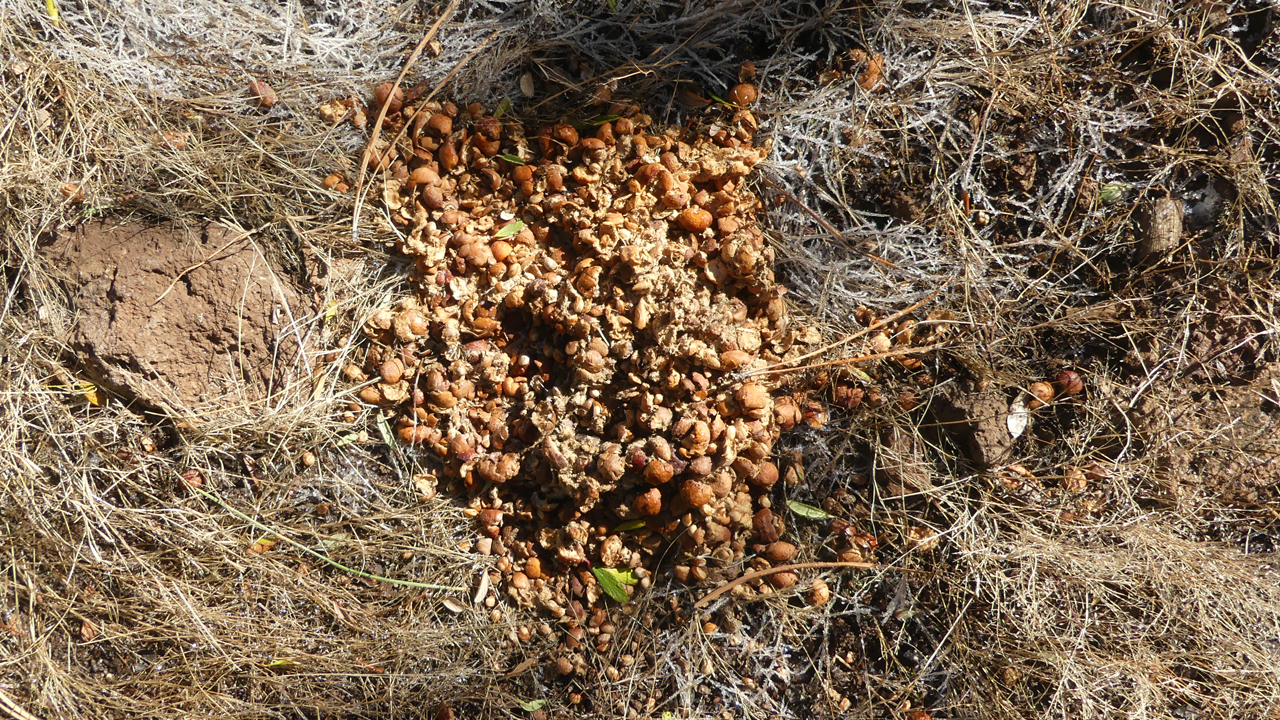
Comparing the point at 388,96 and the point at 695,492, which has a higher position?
the point at 388,96

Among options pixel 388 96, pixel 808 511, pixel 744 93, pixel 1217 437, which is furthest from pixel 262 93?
pixel 1217 437

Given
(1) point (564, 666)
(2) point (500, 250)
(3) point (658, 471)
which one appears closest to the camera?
(3) point (658, 471)

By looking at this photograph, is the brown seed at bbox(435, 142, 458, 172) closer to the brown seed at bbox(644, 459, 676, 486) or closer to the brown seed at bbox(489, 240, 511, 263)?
the brown seed at bbox(489, 240, 511, 263)

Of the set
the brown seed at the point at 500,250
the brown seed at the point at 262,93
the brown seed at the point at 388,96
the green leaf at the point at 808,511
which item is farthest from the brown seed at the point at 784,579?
the brown seed at the point at 262,93

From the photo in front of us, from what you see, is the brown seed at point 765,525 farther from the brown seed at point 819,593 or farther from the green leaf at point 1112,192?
the green leaf at point 1112,192

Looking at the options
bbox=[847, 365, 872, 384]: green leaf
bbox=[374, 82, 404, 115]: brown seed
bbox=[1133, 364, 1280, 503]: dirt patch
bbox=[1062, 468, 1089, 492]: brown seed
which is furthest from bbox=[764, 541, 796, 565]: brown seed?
bbox=[374, 82, 404, 115]: brown seed

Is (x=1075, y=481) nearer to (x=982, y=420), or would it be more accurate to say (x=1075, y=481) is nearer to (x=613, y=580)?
(x=982, y=420)
